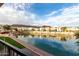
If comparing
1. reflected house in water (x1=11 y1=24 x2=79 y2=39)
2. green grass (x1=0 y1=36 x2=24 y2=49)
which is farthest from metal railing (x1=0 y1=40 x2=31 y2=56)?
reflected house in water (x1=11 y1=24 x2=79 y2=39)

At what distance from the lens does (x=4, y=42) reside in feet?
4.84

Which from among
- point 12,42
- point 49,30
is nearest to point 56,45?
point 49,30

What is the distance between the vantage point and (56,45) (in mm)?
1459

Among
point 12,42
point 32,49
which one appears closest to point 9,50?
point 12,42

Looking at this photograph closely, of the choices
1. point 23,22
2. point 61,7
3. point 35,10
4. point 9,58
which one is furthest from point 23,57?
point 61,7

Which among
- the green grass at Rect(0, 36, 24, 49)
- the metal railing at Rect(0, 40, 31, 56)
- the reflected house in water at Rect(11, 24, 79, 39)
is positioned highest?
the reflected house in water at Rect(11, 24, 79, 39)

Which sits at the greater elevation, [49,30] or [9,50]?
[49,30]

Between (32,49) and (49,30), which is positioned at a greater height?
(49,30)

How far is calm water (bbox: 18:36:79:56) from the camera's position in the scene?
1446mm

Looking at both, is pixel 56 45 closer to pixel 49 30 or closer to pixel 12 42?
pixel 49 30

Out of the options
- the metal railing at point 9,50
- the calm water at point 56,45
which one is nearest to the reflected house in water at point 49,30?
the calm water at point 56,45

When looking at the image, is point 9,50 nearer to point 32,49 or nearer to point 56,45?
point 32,49

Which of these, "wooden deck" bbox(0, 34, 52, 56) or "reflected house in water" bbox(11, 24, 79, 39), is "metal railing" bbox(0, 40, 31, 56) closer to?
"wooden deck" bbox(0, 34, 52, 56)

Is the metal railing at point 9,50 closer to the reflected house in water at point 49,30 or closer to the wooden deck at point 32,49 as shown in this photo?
the wooden deck at point 32,49
